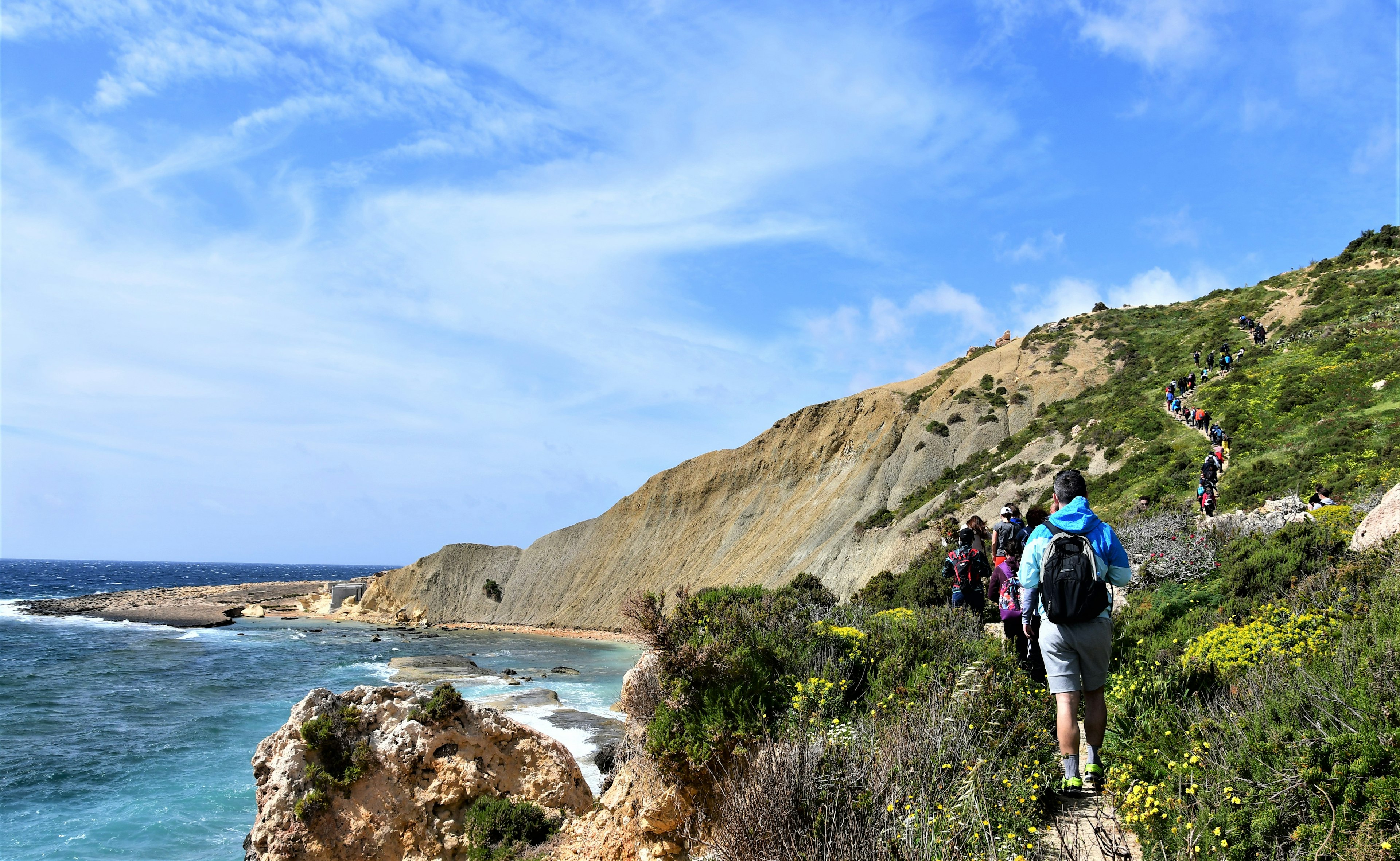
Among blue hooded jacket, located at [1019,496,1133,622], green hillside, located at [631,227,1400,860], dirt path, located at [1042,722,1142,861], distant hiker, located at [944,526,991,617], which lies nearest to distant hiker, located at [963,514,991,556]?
distant hiker, located at [944,526,991,617]

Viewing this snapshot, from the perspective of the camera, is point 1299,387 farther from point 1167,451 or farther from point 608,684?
point 608,684

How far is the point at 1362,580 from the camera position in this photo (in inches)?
277

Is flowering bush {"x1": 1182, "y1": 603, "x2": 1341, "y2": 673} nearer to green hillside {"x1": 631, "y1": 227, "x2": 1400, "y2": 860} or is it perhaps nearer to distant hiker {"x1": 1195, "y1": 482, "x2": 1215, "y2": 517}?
green hillside {"x1": 631, "y1": 227, "x2": 1400, "y2": 860}

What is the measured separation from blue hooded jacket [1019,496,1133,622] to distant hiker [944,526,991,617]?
13.0 feet

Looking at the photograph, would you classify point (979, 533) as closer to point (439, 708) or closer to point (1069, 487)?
point (1069, 487)

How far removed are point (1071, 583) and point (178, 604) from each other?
9503cm

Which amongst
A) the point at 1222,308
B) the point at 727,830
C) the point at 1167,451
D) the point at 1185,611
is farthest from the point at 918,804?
the point at 1222,308

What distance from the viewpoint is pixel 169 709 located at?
26672 millimetres

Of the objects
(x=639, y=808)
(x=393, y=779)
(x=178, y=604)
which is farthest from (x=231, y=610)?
(x=639, y=808)

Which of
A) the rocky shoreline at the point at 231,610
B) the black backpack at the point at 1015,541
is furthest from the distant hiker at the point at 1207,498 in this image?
the rocky shoreline at the point at 231,610

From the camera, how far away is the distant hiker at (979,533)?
928cm

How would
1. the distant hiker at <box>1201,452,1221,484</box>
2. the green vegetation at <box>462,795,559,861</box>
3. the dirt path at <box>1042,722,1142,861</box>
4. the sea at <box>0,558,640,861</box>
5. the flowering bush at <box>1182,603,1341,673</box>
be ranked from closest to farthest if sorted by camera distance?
the dirt path at <box>1042,722,1142,861</box>
the flowering bush at <box>1182,603,1341,673</box>
the green vegetation at <box>462,795,559,861</box>
the sea at <box>0,558,640,861</box>
the distant hiker at <box>1201,452,1221,484</box>

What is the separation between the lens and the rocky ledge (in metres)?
66.1

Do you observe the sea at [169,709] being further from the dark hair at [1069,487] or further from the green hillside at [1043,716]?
the dark hair at [1069,487]
